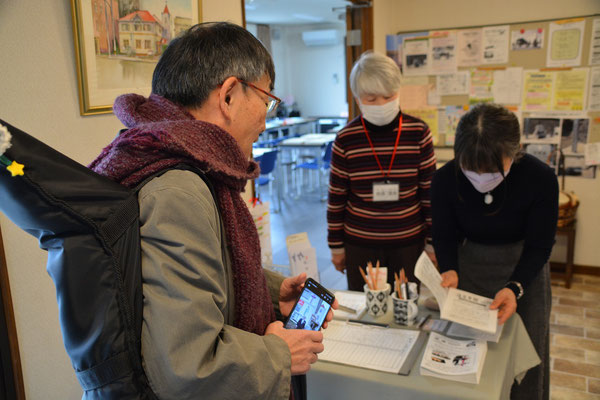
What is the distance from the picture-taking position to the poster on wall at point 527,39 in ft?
12.1

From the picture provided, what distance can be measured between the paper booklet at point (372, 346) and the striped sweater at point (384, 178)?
0.71 metres

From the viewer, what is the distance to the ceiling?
7.95 meters

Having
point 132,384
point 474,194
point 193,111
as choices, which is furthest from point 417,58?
point 132,384

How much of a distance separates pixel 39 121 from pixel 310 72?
10704mm

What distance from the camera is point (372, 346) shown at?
1.53 metres

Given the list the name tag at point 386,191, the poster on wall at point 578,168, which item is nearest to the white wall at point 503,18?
the poster on wall at point 578,168

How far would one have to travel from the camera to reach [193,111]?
908mm

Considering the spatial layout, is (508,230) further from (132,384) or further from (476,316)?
(132,384)

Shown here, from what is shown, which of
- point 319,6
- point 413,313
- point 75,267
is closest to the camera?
point 75,267

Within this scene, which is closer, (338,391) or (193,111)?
(193,111)

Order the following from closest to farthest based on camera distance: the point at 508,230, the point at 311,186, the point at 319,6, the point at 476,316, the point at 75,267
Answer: the point at 75,267 → the point at 476,316 → the point at 508,230 → the point at 311,186 → the point at 319,6

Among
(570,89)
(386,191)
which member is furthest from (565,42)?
(386,191)

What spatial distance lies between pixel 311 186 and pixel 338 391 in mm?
6540

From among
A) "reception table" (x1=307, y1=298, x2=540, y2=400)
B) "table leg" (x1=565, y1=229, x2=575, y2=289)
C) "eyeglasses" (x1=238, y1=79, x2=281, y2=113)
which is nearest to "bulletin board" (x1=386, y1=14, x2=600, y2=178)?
"table leg" (x1=565, y1=229, x2=575, y2=289)
